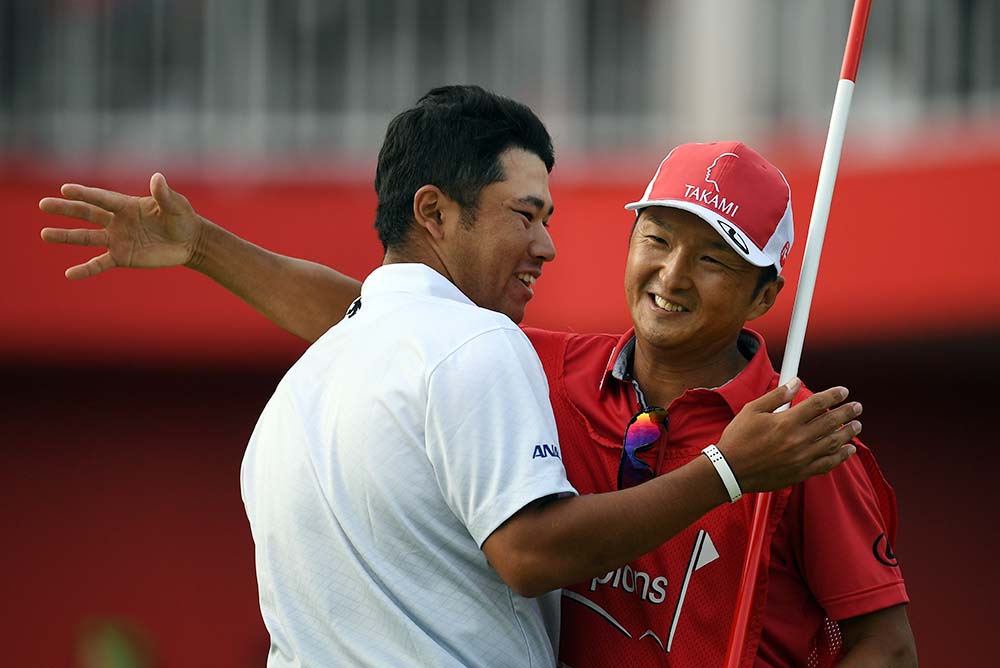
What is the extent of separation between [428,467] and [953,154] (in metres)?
4.34

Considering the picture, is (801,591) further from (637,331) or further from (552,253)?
(552,253)

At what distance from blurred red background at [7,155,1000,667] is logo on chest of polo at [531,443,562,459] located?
3979 millimetres

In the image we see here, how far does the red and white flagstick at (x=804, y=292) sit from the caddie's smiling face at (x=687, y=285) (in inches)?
5.5

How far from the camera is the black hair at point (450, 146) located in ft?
10.8

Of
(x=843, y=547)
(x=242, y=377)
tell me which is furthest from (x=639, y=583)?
(x=242, y=377)

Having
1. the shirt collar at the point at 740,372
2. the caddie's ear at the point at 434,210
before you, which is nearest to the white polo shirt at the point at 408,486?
the caddie's ear at the point at 434,210

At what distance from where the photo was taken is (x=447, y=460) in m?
2.81

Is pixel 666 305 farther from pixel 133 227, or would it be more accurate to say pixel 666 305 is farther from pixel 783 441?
pixel 133 227

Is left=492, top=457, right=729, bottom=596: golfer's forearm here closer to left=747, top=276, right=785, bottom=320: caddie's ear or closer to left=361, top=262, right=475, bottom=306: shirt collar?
left=361, top=262, right=475, bottom=306: shirt collar

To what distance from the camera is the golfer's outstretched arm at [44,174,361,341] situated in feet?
12.0

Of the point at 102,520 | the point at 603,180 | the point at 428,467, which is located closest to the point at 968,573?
the point at 603,180

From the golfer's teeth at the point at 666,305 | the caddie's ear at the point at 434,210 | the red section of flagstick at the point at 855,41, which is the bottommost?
the golfer's teeth at the point at 666,305

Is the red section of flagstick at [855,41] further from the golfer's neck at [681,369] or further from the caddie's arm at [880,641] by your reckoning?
the caddie's arm at [880,641]

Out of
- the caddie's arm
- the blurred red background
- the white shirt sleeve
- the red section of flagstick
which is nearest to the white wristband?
the white shirt sleeve
